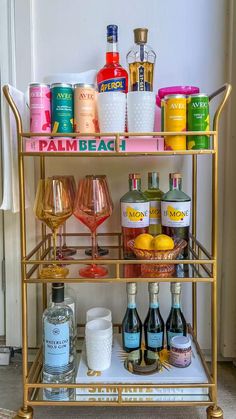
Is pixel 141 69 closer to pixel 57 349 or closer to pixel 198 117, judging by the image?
pixel 198 117

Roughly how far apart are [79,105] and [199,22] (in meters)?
0.50

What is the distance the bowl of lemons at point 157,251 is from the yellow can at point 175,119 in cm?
22

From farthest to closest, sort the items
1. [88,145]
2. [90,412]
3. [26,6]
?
[26,6], [90,412], [88,145]

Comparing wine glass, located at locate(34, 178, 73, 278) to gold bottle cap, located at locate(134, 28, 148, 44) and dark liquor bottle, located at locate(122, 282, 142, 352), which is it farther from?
gold bottle cap, located at locate(134, 28, 148, 44)

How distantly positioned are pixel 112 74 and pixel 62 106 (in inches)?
6.3

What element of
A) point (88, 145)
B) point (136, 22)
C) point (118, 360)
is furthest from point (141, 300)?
point (136, 22)

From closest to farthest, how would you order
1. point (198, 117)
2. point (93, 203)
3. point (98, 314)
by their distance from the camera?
point (198, 117)
point (93, 203)
point (98, 314)

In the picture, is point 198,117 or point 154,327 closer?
point 198,117

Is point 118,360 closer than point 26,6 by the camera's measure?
Yes

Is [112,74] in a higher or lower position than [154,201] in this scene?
higher

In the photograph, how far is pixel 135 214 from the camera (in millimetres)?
977

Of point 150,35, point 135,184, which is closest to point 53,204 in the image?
point 135,184

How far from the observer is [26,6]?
114 centimetres

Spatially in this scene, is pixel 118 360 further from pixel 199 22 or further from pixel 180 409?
pixel 199 22
